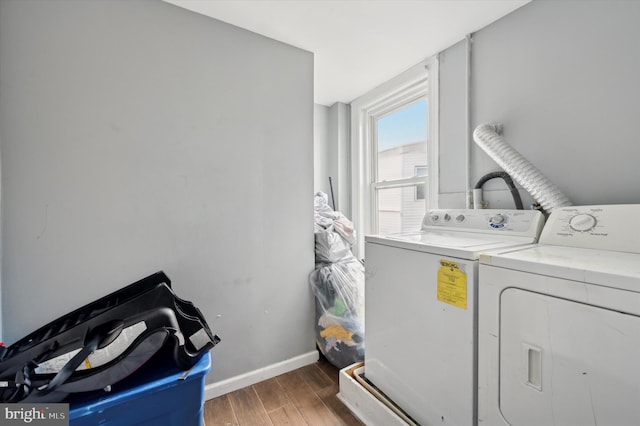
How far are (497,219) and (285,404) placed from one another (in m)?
1.60

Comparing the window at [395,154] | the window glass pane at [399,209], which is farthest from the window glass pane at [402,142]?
the window glass pane at [399,209]

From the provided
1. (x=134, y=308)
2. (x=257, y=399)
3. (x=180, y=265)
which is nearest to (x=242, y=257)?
(x=180, y=265)

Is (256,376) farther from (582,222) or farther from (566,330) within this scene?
(582,222)

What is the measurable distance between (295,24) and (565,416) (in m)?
2.15

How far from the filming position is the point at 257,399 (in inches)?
61.1

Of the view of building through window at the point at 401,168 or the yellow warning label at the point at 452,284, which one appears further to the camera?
the view of building through window at the point at 401,168

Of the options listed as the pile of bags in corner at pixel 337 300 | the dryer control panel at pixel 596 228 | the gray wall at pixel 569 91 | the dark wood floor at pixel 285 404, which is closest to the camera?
the dryer control panel at pixel 596 228

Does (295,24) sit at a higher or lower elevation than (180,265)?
higher

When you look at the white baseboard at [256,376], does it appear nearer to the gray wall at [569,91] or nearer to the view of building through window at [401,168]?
the view of building through window at [401,168]

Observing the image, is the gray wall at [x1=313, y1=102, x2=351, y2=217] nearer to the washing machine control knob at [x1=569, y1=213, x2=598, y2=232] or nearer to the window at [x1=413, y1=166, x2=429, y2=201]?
the window at [x1=413, y1=166, x2=429, y2=201]

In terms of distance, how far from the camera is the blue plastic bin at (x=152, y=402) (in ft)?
2.50

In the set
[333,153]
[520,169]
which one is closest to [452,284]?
[520,169]

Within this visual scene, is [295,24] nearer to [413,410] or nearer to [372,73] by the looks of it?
[372,73]

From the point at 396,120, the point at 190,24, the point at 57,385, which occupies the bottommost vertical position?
the point at 57,385
